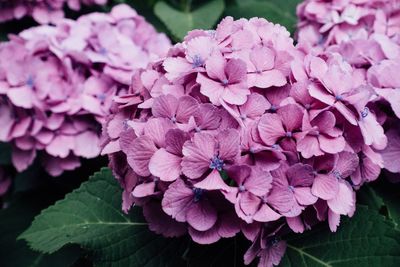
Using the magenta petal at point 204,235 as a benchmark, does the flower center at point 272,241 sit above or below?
below

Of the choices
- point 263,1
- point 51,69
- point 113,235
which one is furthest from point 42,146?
point 263,1

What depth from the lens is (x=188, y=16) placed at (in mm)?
2082

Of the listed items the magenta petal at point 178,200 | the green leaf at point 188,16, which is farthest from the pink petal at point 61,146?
the magenta petal at point 178,200

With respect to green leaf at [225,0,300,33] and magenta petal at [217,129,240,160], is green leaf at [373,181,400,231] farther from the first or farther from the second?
green leaf at [225,0,300,33]

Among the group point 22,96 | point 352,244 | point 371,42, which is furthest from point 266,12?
point 352,244

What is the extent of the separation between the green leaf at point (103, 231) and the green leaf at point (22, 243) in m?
0.27

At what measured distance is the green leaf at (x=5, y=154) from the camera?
1.88m

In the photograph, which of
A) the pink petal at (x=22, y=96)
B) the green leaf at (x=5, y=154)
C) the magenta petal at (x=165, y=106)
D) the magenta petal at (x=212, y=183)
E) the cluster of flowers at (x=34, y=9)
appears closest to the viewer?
the magenta petal at (x=212, y=183)

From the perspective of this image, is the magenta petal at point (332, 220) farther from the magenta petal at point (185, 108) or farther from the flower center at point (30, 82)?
the flower center at point (30, 82)

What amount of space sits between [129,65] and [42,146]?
364 mm

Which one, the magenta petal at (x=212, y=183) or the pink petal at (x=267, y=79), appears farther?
the pink petal at (x=267, y=79)

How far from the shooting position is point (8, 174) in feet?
6.57

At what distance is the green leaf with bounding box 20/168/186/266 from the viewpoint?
4.03ft

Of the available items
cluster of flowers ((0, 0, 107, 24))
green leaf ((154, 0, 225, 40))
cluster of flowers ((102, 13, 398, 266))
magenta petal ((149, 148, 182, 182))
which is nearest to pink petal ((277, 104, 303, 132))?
cluster of flowers ((102, 13, 398, 266))
